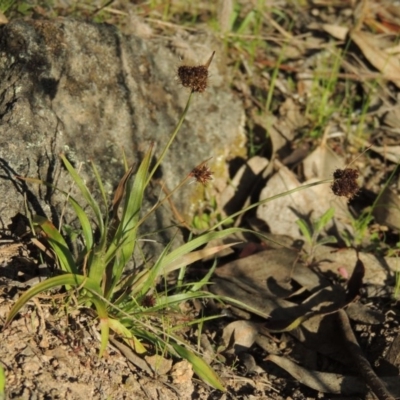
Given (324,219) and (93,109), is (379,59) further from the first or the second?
(93,109)

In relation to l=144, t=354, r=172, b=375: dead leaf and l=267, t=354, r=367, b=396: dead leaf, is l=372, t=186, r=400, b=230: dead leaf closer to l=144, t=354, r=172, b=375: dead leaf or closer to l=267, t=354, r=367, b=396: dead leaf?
l=267, t=354, r=367, b=396: dead leaf

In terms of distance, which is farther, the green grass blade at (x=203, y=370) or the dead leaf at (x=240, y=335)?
the dead leaf at (x=240, y=335)

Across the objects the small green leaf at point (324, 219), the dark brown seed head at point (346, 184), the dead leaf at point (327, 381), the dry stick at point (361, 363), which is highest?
the dark brown seed head at point (346, 184)

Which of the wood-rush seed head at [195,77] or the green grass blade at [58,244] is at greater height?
the wood-rush seed head at [195,77]

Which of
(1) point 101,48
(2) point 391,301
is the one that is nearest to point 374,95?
(2) point 391,301

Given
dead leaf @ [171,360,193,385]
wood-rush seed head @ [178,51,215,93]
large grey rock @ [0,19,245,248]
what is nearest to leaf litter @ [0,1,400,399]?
dead leaf @ [171,360,193,385]

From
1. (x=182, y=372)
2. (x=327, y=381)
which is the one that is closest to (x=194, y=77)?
(x=182, y=372)

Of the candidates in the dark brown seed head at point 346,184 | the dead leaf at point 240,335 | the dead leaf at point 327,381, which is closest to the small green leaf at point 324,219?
the dead leaf at point 240,335

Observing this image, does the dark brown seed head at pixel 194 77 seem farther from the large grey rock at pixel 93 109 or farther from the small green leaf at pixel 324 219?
the small green leaf at pixel 324 219
